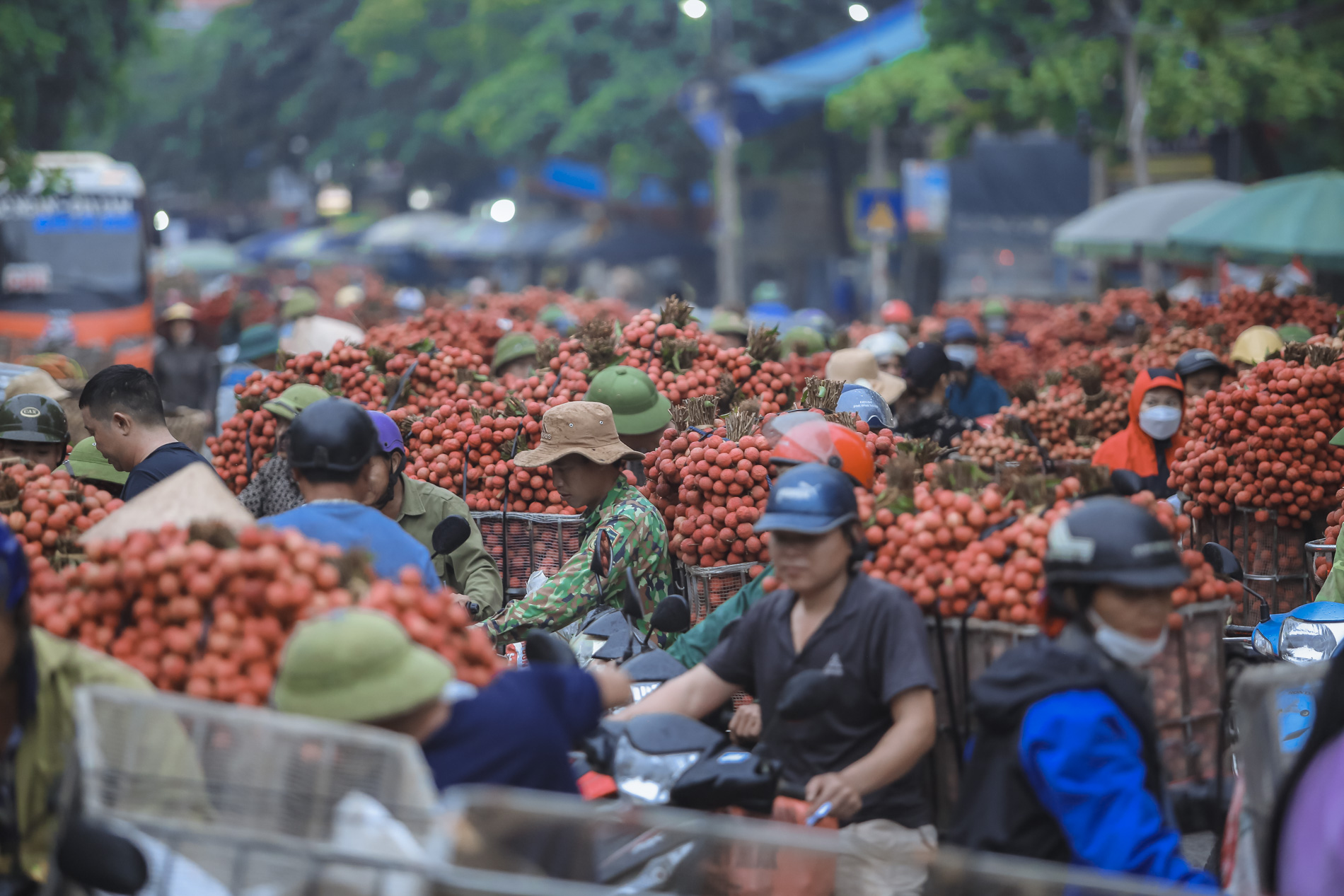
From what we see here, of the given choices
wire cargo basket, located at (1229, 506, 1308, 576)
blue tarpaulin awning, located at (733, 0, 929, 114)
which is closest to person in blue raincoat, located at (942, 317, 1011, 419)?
wire cargo basket, located at (1229, 506, 1308, 576)

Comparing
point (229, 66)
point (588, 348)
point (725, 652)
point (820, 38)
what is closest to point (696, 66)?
point (820, 38)

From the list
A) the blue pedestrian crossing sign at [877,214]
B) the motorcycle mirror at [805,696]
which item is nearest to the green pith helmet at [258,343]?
the motorcycle mirror at [805,696]

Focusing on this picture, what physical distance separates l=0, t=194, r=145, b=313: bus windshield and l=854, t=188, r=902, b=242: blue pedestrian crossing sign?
43.5 feet

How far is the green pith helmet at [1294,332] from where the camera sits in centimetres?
953

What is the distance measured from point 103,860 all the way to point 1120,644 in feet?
7.48

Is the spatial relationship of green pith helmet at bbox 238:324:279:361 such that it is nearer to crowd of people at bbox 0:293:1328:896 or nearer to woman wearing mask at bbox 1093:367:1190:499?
crowd of people at bbox 0:293:1328:896

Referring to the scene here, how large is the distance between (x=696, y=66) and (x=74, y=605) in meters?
Result: 35.8

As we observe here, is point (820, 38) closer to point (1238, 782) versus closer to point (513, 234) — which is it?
point (513, 234)

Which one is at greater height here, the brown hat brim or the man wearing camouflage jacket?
the brown hat brim

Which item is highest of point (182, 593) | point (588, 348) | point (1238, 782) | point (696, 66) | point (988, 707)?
point (696, 66)

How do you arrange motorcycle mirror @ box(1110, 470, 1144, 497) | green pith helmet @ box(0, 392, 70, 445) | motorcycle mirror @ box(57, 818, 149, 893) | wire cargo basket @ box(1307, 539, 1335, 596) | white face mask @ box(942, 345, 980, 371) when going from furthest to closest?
white face mask @ box(942, 345, 980, 371)
green pith helmet @ box(0, 392, 70, 445)
wire cargo basket @ box(1307, 539, 1335, 596)
motorcycle mirror @ box(1110, 470, 1144, 497)
motorcycle mirror @ box(57, 818, 149, 893)

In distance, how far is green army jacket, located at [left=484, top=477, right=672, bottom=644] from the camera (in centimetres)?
515

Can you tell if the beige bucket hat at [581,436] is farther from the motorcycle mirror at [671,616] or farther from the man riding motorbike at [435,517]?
the motorcycle mirror at [671,616]

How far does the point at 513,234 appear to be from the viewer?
157 feet
